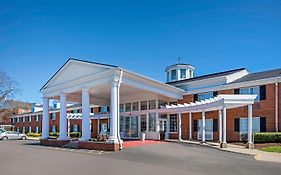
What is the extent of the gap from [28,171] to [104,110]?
3040cm

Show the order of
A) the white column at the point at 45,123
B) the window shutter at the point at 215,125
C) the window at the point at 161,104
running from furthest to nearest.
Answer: the white column at the point at 45,123 < the window at the point at 161,104 < the window shutter at the point at 215,125

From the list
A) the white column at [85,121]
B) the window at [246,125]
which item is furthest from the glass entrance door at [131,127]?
the window at [246,125]

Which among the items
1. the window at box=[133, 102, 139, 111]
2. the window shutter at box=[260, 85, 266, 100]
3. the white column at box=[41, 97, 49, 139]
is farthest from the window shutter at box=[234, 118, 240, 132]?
the white column at box=[41, 97, 49, 139]

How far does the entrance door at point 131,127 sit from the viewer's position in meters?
29.1

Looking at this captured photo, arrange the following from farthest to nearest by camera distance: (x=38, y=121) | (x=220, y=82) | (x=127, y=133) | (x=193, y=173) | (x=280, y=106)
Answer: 1. (x=38, y=121)
2. (x=127, y=133)
3. (x=220, y=82)
4. (x=280, y=106)
5. (x=193, y=173)

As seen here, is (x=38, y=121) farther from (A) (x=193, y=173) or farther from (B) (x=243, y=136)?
(A) (x=193, y=173)

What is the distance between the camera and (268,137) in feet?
69.3

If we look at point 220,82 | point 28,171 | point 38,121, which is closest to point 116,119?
point 28,171

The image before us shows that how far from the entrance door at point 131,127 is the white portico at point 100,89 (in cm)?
30

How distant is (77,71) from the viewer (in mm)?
24312

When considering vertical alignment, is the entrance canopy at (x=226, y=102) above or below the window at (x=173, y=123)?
above

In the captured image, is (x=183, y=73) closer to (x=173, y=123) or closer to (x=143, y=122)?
(x=173, y=123)

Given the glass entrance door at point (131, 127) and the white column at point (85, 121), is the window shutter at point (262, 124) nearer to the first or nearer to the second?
the glass entrance door at point (131, 127)

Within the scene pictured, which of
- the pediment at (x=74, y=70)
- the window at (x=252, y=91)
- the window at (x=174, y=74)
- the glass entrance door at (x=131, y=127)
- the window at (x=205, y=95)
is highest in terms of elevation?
the window at (x=174, y=74)
